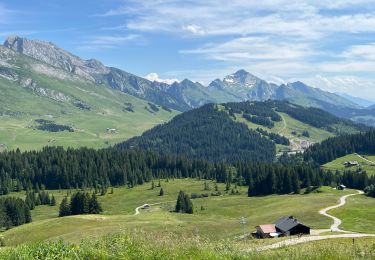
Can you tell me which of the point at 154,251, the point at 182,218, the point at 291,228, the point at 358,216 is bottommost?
the point at 358,216

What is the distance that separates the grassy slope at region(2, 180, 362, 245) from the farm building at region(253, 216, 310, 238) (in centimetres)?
501

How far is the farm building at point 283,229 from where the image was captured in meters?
91.3

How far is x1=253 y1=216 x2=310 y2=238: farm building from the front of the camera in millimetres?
91312

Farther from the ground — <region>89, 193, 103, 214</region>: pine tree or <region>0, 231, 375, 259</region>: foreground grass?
<region>0, 231, 375, 259</region>: foreground grass

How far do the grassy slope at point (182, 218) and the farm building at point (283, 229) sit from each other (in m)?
5.01

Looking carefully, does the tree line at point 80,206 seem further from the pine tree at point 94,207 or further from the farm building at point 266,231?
the farm building at point 266,231

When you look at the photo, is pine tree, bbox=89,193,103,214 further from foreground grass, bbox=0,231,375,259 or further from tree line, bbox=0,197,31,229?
foreground grass, bbox=0,231,375,259

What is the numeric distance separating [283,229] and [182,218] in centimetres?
3847

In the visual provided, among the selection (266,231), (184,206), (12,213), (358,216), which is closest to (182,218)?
(184,206)

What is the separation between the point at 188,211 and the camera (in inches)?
6181

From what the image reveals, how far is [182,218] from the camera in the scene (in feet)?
408

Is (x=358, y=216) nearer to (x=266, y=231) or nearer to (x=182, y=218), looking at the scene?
(x=266, y=231)

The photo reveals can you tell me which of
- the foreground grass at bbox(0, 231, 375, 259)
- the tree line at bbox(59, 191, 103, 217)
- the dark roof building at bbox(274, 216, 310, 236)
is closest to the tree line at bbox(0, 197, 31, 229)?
the tree line at bbox(59, 191, 103, 217)

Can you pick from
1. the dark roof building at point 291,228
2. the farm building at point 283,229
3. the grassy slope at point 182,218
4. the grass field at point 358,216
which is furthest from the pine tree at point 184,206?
the dark roof building at point 291,228
